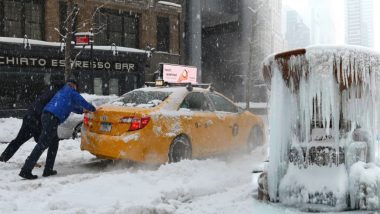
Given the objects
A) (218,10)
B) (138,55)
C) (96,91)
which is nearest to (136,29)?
(138,55)

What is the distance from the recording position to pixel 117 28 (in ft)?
95.3

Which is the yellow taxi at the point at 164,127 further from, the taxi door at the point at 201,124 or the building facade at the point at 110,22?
the building facade at the point at 110,22

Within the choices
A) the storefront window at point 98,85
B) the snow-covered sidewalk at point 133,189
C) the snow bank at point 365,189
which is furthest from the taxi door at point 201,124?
the storefront window at point 98,85

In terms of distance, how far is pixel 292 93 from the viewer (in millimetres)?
5637

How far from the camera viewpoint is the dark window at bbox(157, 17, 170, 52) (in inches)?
1252

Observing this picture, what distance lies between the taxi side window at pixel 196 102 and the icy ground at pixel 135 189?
1097mm

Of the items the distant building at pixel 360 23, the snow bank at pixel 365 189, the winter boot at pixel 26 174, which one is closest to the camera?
the snow bank at pixel 365 189

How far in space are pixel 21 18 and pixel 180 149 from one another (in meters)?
19.2

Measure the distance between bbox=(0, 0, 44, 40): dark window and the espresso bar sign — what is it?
4.88ft

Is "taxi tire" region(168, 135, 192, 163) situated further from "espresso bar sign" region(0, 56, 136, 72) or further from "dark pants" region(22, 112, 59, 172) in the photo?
"espresso bar sign" region(0, 56, 136, 72)

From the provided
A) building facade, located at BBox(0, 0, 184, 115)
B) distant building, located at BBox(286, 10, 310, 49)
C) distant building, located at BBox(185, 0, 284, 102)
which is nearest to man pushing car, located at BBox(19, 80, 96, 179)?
building facade, located at BBox(0, 0, 184, 115)

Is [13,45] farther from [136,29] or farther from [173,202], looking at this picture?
[173,202]

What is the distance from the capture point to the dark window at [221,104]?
9.62m

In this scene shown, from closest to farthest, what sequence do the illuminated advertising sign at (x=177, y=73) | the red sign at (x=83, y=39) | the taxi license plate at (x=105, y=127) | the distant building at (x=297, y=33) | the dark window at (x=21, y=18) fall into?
the taxi license plate at (x=105, y=127) < the red sign at (x=83, y=39) < the dark window at (x=21, y=18) < the illuminated advertising sign at (x=177, y=73) < the distant building at (x=297, y=33)
